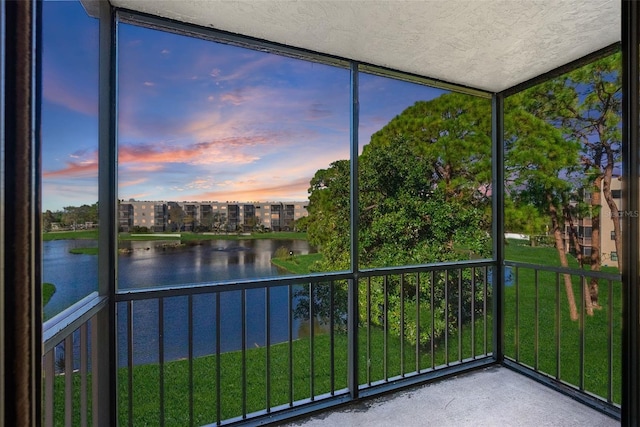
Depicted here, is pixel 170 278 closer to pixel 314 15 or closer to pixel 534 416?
pixel 314 15

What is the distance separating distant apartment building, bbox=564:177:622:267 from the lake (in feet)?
9.22

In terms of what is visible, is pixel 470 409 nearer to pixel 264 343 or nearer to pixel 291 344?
pixel 291 344

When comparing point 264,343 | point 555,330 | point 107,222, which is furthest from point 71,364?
point 555,330

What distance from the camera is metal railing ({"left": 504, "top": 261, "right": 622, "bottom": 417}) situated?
2.37 meters

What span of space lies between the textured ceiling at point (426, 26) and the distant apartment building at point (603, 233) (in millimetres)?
1311

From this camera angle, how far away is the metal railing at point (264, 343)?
2.11m

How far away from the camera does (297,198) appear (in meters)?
3.38

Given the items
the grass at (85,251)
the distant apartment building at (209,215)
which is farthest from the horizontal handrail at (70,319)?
the distant apartment building at (209,215)

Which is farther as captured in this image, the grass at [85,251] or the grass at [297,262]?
the grass at [297,262]

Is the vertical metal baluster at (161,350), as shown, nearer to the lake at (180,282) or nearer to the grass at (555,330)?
the lake at (180,282)

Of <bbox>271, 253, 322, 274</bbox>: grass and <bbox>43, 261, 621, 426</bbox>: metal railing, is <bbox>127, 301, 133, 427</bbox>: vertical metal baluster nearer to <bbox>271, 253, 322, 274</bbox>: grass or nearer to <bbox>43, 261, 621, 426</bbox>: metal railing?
<bbox>43, 261, 621, 426</bbox>: metal railing

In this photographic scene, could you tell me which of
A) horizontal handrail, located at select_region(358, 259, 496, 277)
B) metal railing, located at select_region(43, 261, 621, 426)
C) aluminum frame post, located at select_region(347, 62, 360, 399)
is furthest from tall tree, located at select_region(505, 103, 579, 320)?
aluminum frame post, located at select_region(347, 62, 360, 399)

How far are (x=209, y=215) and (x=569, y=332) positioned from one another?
3799 mm

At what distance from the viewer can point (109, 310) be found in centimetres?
176
